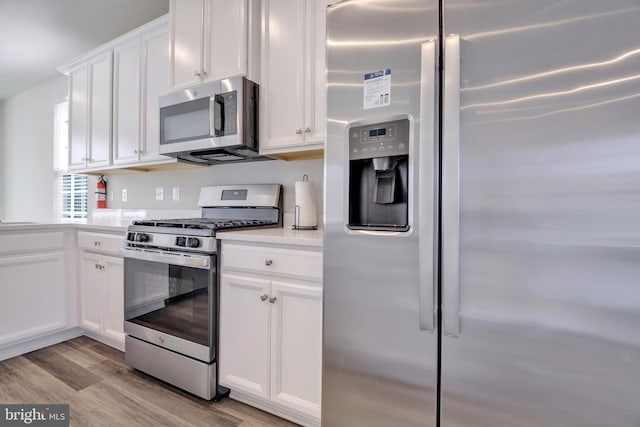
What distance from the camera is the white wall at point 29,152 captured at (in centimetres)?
408

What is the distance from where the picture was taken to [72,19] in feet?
8.88

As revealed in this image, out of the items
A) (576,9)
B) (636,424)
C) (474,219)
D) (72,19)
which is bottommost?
(636,424)

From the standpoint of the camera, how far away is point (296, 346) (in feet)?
4.75

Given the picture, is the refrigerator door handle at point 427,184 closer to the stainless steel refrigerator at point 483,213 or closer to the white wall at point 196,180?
the stainless steel refrigerator at point 483,213

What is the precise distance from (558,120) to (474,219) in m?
0.34

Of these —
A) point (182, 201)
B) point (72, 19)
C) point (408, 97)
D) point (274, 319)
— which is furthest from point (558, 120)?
point (72, 19)

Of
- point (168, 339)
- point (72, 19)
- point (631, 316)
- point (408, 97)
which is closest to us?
point (631, 316)

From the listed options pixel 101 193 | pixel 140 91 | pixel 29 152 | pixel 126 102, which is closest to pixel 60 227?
pixel 101 193

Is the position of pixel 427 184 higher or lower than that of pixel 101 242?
higher

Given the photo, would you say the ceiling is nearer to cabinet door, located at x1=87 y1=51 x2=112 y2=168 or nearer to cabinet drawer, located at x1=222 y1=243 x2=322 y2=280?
cabinet door, located at x1=87 y1=51 x2=112 y2=168

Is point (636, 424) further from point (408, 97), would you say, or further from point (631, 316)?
point (408, 97)

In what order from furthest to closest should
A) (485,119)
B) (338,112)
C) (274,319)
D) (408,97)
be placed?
(274,319), (338,112), (408,97), (485,119)

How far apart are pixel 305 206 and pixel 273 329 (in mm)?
754

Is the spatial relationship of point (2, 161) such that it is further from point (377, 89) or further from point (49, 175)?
point (377, 89)
